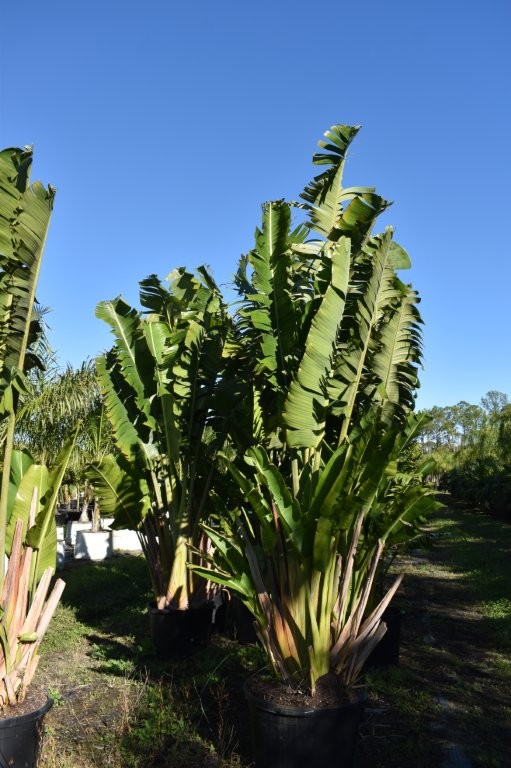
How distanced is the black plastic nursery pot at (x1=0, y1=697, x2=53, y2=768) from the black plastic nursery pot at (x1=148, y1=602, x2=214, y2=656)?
96.0 inches

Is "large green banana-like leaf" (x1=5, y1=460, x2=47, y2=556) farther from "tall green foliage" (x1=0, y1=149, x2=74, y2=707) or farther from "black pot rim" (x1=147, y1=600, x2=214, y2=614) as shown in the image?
"black pot rim" (x1=147, y1=600, x2=214, y2=614)

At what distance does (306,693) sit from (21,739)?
178cm

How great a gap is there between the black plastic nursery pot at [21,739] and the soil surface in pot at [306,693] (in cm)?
135

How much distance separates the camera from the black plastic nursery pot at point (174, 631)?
6102 millimetres

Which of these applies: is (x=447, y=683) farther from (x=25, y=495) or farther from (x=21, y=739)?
(x=25, y=495)

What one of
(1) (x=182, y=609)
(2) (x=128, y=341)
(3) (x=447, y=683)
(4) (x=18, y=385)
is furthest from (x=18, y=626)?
(3) (x=447, y=683)

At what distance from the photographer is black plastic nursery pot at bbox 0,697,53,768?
3.51m

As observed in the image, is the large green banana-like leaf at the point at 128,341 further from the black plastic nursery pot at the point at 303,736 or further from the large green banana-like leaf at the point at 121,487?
the black plastic nursery pot at the point at 303,736

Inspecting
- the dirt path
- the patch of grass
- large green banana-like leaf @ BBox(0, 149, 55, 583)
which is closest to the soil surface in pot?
the patch of grass

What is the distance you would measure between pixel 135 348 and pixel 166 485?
1562 mm

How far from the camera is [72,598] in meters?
→ 9.22

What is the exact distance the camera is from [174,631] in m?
6.11

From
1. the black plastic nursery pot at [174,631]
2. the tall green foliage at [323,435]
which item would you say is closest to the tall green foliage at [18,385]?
the tall green foliage at [323,435]

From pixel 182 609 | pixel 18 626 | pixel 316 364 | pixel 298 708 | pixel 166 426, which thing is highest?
pixel 316 364
